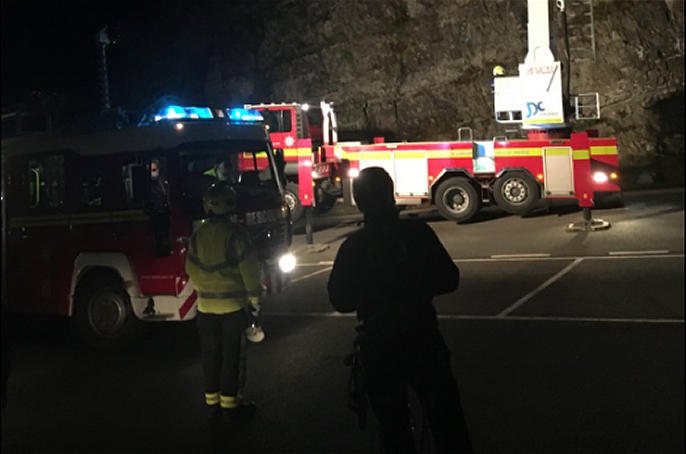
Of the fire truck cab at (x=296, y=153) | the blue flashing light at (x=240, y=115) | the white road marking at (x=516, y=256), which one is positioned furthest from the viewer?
the fire truck cab at (x=296, y=153)

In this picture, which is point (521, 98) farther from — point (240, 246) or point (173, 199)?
point (240, 246)

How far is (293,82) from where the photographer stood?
96.0ft

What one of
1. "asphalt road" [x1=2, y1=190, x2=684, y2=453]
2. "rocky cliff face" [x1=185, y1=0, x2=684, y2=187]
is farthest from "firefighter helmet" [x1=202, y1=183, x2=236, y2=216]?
"rocky cliff face" [x1=185, y1=0, x2=684, y2=187]

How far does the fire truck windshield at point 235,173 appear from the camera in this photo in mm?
7070

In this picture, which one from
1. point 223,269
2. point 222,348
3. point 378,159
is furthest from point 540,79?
point 222,348

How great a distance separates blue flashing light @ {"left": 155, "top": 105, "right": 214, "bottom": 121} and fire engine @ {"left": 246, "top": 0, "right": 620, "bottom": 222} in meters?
6.79

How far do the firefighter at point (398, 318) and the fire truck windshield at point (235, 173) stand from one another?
13.0 feet

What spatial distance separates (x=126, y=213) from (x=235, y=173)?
124 cm

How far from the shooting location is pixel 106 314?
7367mm

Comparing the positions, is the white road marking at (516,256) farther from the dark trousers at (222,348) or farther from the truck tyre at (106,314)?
the dark trousers at (222,348)

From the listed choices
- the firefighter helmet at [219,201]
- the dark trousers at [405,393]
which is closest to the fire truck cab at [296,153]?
the firefighter helmet at [219,201]

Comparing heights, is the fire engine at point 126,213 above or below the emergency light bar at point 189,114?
below

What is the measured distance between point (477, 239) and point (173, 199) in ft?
25.8

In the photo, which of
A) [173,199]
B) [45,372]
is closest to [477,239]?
[173,199]
